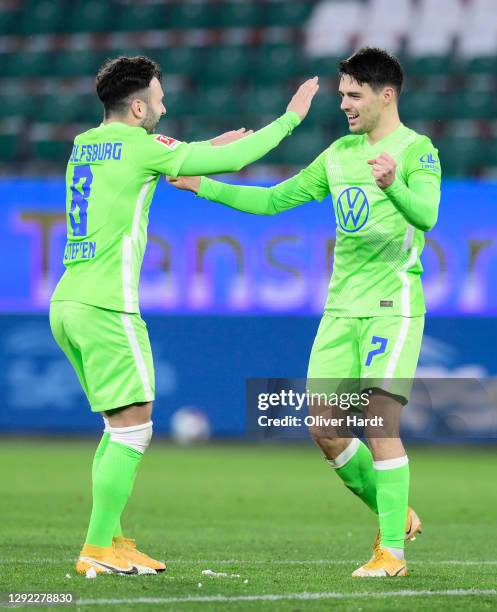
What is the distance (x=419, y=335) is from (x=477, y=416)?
7.90 m

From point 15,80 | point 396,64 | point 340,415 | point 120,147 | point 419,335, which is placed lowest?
point 340,415

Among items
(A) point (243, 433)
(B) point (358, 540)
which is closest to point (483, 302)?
(A) point (243, 433)

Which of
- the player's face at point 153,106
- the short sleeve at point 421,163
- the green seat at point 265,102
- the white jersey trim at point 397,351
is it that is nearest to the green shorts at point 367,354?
the white jersey trim at point 397,351

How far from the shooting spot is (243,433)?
14.5 meters

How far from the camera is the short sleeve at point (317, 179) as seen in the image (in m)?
6.33

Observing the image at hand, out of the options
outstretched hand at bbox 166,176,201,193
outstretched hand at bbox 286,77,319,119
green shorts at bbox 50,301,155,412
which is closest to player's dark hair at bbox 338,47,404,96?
outstretched hand at bbox 286,77,319,119

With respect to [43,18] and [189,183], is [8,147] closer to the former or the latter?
[43,18]

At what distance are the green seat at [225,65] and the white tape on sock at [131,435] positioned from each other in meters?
11.8

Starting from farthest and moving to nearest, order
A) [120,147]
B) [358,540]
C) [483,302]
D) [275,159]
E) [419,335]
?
[275,159], [483,302], [358,540], [419,335], [120,147]

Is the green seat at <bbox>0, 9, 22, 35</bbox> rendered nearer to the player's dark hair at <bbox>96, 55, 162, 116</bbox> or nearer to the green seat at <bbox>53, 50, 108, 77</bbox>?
the green seat at <bbox>53, 50, 108, 77</bbox>

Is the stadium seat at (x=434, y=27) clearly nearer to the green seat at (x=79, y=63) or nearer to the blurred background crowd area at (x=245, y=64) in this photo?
the blurred background crowd area at (x=245, y=64)

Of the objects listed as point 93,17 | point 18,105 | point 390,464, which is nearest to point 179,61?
point 93,17

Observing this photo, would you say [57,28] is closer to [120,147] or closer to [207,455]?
[207,455]

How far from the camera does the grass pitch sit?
514 centimetres
